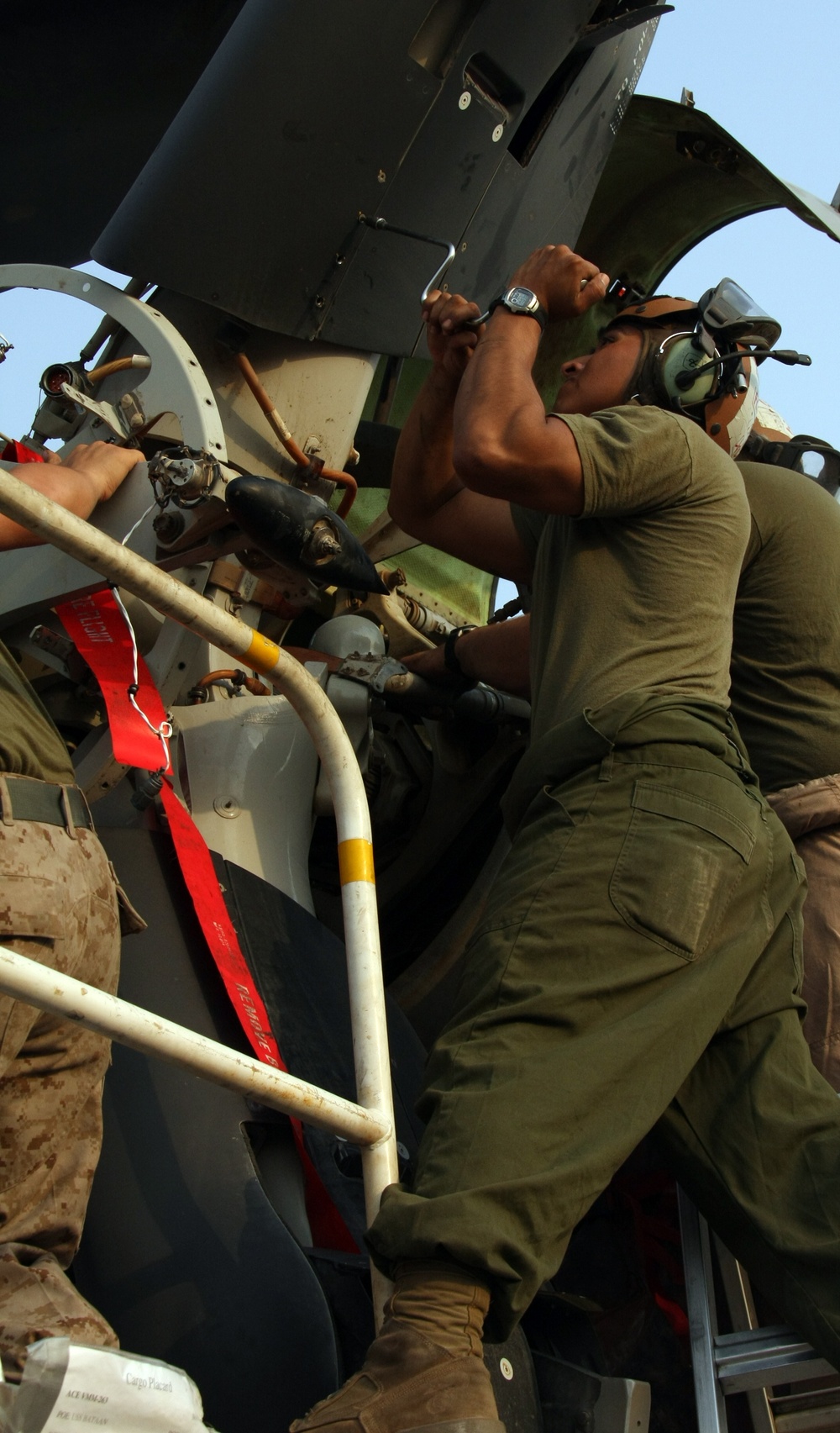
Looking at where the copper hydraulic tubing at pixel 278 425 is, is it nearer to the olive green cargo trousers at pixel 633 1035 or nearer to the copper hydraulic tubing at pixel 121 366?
the copper hydraulic tubing at pixel 121 366

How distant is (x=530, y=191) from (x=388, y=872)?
1.93 metres

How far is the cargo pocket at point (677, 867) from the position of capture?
174cm

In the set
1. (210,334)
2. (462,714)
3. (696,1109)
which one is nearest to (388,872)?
(462,714)

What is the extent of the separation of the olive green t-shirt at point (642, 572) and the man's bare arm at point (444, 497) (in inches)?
24.3

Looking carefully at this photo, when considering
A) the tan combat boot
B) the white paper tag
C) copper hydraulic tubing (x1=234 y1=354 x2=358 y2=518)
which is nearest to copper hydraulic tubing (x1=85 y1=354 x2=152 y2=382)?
copper hydraulic tubing (x1=234 y1=354 x2=358 y2=518)

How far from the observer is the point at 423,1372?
1.42 meters

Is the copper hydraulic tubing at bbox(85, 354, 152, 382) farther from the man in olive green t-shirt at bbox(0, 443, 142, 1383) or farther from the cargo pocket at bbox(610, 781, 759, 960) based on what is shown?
the cargo pocket at bbox(610, 781, 759, 960)

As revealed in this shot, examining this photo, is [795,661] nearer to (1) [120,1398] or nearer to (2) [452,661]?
(2) [452,661]

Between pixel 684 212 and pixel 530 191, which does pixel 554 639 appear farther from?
pixel 684 212

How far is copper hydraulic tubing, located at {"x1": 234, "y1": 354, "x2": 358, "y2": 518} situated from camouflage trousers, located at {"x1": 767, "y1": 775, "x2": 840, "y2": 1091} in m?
1.36

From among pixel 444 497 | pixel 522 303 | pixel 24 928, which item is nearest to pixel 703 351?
pixel 522 303

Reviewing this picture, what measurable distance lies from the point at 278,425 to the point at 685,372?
1.12 meters

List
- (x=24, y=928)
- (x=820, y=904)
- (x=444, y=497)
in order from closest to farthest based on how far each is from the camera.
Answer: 1. (x=24, y=928)
2. (x=820, y=904)
3. (x=444, y=497)

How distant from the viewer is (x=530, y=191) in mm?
3693
